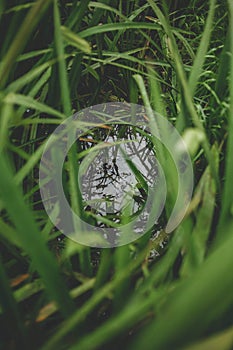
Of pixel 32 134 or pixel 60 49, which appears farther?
pixel 32 134

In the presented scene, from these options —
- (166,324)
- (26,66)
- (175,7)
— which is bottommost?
(166,324)

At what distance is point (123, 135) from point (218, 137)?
314 millimetres

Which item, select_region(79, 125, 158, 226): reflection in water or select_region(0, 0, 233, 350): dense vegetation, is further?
select_region(79, 125, 158, 226): reflection in water

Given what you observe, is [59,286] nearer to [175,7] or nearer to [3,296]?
[3,296]

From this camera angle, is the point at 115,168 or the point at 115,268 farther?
the point at 115,168

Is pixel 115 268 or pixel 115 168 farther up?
pixel 115 168

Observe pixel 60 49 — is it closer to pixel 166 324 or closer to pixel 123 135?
pixel 166 324

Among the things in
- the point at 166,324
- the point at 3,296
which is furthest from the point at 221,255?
the point at 3,296

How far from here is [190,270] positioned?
0.33 metres

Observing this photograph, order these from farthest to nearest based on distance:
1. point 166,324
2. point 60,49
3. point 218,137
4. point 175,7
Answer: point 175,7 → point 218,137 → point 60,49 → point 166,324

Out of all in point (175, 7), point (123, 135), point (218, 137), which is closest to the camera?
point (218, 137)

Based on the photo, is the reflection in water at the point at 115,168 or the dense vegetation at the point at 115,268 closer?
the dense vegetation at the point at 115,268

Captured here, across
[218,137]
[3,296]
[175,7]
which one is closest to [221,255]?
[3,296]

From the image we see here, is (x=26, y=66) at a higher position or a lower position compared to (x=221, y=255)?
higher
